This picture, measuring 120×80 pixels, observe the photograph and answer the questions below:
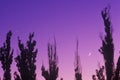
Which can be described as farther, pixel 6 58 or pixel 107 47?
pixel 6 58

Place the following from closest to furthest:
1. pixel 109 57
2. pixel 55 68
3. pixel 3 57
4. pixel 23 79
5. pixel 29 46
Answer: pixel 109 57, pixel 23 79, pixel 55 68, pixel 29 46, pixel 3 57

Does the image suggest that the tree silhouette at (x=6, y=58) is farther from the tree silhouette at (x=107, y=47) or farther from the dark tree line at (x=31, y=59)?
the tree silhouette at (x=107, y=47)

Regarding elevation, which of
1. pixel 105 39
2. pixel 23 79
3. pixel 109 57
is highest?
pixel 105 39

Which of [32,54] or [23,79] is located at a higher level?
[32,54]

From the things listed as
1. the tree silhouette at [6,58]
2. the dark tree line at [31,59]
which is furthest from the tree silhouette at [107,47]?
the tree silhouette at [6,58]

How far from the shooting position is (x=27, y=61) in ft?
52.4

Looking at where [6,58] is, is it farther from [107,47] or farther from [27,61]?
[107,47]

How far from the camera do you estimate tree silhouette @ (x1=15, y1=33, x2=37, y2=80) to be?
50.3 feet

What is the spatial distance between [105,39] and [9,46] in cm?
886

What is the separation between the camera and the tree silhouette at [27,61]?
50.3 feet

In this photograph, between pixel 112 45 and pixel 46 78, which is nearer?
pixel 112 45

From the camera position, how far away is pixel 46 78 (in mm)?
15328

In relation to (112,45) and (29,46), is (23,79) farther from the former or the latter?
(112,45)

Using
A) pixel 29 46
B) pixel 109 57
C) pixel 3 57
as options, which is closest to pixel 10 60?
pixel 3 57
